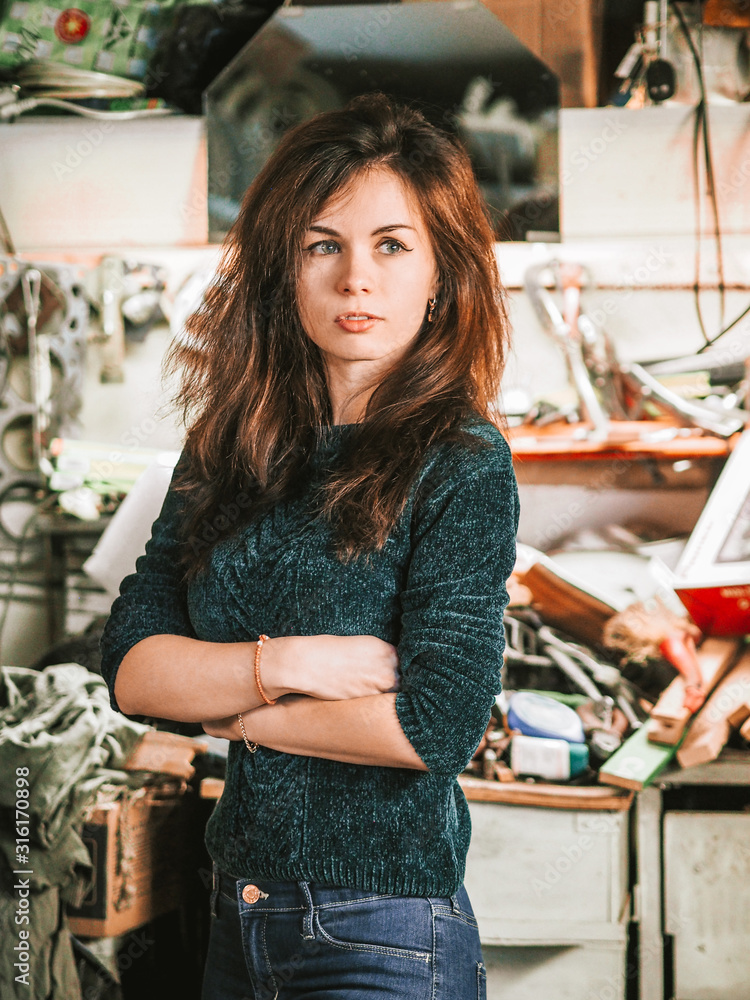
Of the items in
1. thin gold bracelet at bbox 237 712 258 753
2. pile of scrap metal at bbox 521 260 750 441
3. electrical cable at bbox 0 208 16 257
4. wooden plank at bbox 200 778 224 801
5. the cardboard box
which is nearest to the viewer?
thin gold bracelet at bbox 237 712 258 753

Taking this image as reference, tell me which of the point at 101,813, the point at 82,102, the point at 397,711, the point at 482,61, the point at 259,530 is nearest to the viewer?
the point at 397,711

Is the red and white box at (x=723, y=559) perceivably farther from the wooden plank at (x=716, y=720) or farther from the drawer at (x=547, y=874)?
the drawer at (x=547, y=874)

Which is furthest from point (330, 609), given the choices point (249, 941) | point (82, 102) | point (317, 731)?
point (82, 102)

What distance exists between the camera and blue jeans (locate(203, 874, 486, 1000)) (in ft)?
3.39

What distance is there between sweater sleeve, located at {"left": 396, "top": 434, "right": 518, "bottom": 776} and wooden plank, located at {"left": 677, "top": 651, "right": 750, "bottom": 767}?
1302 mm

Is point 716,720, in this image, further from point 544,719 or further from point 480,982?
point 480,982

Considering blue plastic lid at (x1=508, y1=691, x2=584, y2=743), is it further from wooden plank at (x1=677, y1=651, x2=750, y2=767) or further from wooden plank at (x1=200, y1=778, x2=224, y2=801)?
wooden plank at (x1=200, y1=778, x2=224, y2=801)

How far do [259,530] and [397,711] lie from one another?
0.31 m

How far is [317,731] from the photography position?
1.06 m

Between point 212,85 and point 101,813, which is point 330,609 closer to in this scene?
point 101,813

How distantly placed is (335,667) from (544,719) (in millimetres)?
1269

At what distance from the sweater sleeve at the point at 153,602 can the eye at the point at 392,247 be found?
482mm

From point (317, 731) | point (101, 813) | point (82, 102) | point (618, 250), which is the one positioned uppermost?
point (82, 102)

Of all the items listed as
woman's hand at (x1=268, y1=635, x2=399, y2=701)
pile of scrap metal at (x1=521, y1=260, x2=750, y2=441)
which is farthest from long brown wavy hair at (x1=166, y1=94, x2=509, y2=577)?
pile of scrap metal at (x1=521, y1=260, x2=750, y2=441)
